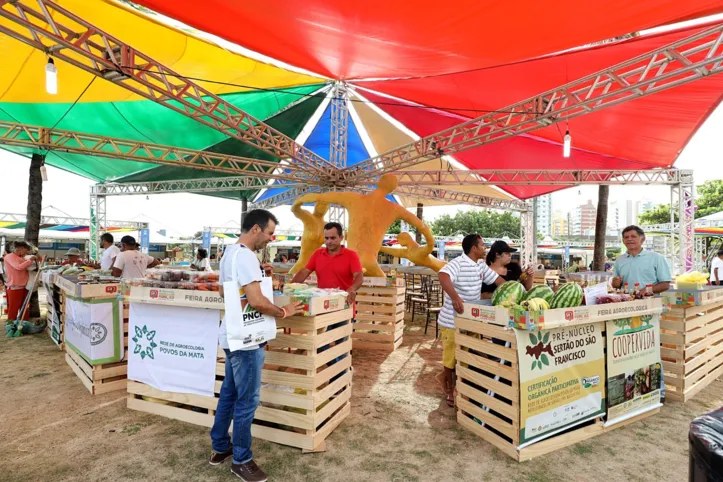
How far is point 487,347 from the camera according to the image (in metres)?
3.20

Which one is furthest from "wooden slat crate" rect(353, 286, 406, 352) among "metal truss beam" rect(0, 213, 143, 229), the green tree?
the green tree

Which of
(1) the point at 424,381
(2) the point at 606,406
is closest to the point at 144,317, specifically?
(1) the point at 424,381

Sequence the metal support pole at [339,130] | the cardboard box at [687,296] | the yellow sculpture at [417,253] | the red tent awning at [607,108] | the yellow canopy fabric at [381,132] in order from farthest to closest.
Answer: the yellow canopy fabric at [381,132] < the metal support pole at [339,130] < the yellow sculpture at [417,253] < the red tent awning at [607,108] < the cardboard box at [687,296]

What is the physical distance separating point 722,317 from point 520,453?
3.93 metres

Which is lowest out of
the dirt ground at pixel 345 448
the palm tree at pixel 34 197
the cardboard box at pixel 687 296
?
the dirt ground at pixel 345 448

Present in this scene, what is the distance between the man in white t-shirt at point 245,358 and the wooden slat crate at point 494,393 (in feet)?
5.23

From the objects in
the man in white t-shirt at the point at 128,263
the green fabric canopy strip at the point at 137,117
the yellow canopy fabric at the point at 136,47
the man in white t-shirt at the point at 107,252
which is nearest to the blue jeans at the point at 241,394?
the man in white t-shirt at the point at 128,263

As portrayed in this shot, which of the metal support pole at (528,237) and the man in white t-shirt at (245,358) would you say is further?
the metal support pole at (528,237)

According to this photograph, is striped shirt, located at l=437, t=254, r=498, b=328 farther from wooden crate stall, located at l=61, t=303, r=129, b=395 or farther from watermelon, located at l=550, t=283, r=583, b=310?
wooden crate stall, located at l=61, t=303, r=129, b=395

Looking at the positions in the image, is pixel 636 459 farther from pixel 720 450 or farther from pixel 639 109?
pixel 639 109

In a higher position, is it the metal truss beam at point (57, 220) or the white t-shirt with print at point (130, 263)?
the metal truss beam at point (57, 220)

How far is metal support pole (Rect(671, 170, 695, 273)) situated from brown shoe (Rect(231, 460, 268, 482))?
12.4 meters

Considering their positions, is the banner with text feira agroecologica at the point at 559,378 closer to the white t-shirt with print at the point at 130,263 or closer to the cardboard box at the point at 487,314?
the cardboard box at the point at 487,314

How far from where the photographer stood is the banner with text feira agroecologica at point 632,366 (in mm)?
3445
